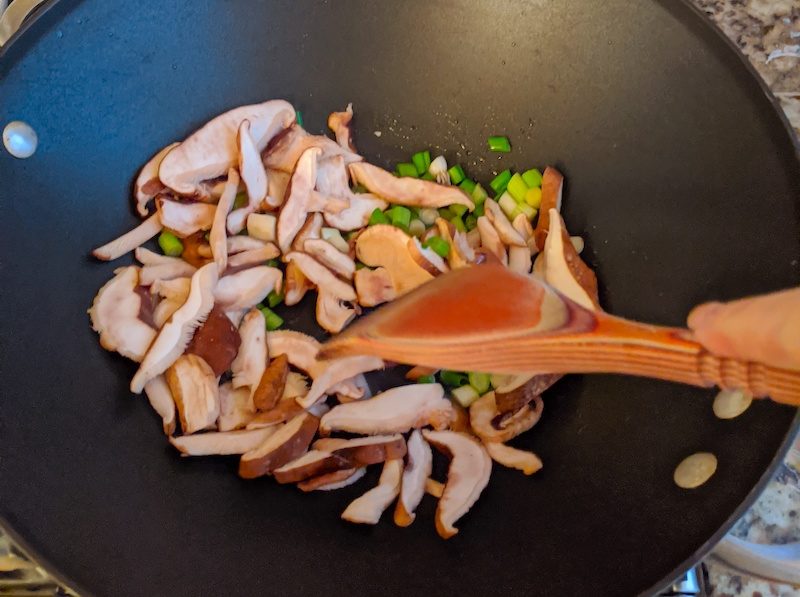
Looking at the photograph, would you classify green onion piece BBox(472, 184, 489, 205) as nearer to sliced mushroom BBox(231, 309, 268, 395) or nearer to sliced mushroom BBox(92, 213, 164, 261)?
sliced mushroom BBox(231, 309, 268, 395)

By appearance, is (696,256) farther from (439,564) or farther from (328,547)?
(328,547)

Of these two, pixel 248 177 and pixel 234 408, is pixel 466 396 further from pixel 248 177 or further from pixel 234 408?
pixel 248 177

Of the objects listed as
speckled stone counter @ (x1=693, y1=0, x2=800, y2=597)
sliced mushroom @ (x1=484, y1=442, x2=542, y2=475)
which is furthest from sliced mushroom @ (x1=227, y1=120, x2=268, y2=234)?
speckled stone counter @ (x1=693, y1=0, x2=800, y2=597)

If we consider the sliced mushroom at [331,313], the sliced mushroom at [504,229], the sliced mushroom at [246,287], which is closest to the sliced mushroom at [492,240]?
the sliced mushroom at [504,229]

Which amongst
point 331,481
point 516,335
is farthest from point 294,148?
point 516,335

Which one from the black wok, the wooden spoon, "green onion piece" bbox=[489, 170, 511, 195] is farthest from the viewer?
"green onion piece" bbox=[489, 170, 511, 195]

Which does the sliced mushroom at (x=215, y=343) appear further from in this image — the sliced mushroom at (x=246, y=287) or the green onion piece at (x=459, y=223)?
the green onion piece at (x=459, y=223)
